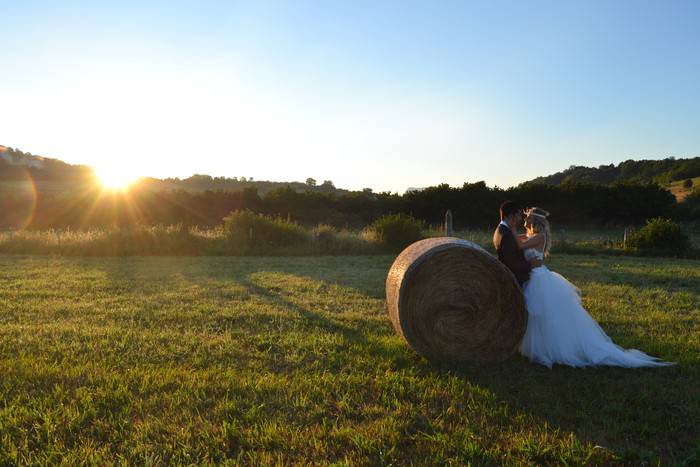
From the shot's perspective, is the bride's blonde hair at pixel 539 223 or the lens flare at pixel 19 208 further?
the lens flare at pixel 19 208

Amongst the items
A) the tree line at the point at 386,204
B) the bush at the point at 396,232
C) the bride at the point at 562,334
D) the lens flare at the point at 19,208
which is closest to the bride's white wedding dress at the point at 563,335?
the bride at the point at 562,334

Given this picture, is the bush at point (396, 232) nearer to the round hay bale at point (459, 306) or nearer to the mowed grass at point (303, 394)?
the mowed grass at point (303, 394)

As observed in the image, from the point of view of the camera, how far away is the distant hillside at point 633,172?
66.2 metres

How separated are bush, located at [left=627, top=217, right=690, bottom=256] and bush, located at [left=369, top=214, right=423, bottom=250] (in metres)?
9.00

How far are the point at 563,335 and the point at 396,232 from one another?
15334mm

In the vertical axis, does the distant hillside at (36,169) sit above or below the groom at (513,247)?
above

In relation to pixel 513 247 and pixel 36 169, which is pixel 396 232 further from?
pixel 36 169

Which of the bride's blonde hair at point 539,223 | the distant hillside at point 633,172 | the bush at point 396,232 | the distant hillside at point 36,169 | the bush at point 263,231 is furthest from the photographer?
the distant hillside at point 36,169

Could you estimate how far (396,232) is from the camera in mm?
21156

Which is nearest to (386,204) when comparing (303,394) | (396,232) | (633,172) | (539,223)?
(396,232)

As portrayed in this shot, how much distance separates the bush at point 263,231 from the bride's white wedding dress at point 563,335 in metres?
16.3

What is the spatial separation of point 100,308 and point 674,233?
2056 centimetres

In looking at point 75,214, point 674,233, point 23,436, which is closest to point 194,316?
point 23,436

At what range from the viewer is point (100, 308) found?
28.1 ft
